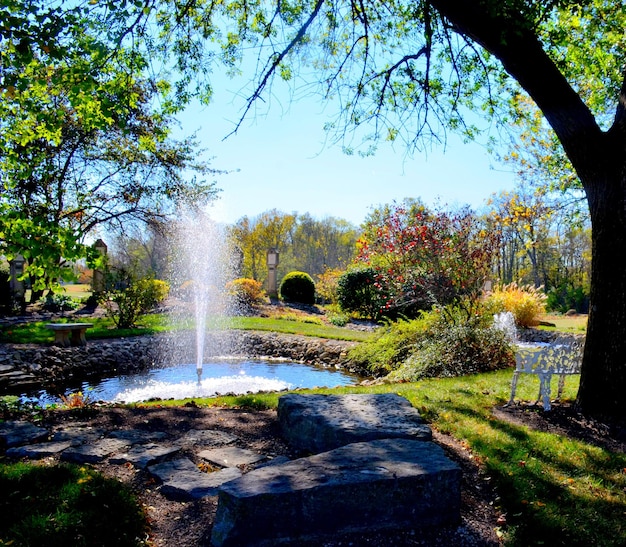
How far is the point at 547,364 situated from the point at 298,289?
51.2ft

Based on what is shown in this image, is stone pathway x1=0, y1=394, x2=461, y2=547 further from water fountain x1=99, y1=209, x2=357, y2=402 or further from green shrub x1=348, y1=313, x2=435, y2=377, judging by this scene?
green shrub x1=348, y1=313, x2=435, y2=377

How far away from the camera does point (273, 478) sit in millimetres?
2361

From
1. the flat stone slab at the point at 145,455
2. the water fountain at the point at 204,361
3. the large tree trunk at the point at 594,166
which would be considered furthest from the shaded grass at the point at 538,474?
the water fountain at the point at 204,361

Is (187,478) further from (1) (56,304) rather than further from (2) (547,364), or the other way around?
(1) (56,304)

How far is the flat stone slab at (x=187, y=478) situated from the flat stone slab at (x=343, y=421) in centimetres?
60

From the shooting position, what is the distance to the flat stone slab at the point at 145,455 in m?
3.14

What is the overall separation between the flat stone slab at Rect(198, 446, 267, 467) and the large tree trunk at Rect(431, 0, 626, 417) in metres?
3.02

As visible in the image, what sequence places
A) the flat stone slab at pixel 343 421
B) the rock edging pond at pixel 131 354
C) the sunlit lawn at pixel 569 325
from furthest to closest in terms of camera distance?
the sunlit lawn at pixel 569 325 → the rock edging pond at pixel 131 354 → the flat stone slab at pixel 343 421

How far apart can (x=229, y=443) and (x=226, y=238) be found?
24.7 meters

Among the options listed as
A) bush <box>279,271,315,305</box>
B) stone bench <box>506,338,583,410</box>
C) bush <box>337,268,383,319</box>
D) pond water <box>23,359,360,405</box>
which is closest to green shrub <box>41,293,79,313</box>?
pond water <box>23,359,360,405</box>

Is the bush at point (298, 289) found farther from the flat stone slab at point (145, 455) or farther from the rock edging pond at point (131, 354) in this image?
the flat stone slab at point (145, 455)

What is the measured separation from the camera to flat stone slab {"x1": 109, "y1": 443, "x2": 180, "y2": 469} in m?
3.14

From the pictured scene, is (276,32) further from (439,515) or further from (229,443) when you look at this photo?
(439,515)

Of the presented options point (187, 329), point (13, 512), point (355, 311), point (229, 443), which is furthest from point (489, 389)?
point (355, 311)
